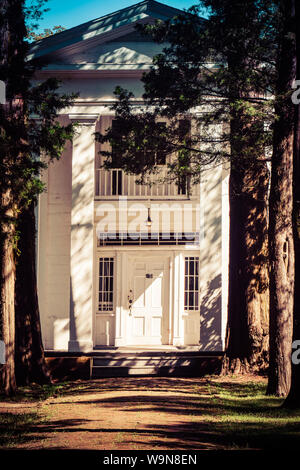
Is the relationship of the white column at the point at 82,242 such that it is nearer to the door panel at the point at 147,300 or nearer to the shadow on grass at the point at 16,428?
the door panel at the point at 147,300

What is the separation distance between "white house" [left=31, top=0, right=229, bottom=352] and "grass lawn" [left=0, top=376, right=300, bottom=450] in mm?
3255

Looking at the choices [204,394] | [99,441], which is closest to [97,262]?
[204,394]

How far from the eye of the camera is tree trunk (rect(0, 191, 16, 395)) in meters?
11.3

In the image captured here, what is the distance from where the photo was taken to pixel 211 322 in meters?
16.2

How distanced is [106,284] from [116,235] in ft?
4.68

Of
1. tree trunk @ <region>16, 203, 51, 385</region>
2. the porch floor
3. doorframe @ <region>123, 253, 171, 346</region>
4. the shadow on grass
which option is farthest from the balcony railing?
the shadow on grass

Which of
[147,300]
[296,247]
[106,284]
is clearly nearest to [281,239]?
[296,247]

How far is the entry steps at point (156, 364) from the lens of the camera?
15.6 metres

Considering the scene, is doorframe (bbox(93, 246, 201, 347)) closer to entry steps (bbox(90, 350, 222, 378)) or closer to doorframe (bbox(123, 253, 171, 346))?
doorframe (bbox(123, 253, 171, 346))

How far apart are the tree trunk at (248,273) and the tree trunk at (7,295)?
493 centimetres

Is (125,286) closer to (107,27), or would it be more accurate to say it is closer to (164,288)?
(164,288)

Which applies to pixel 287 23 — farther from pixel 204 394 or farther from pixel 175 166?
pixel 204 394

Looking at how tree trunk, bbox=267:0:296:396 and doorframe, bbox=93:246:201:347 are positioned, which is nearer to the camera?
Result: tree trunk, bbox=267:0:296:396
